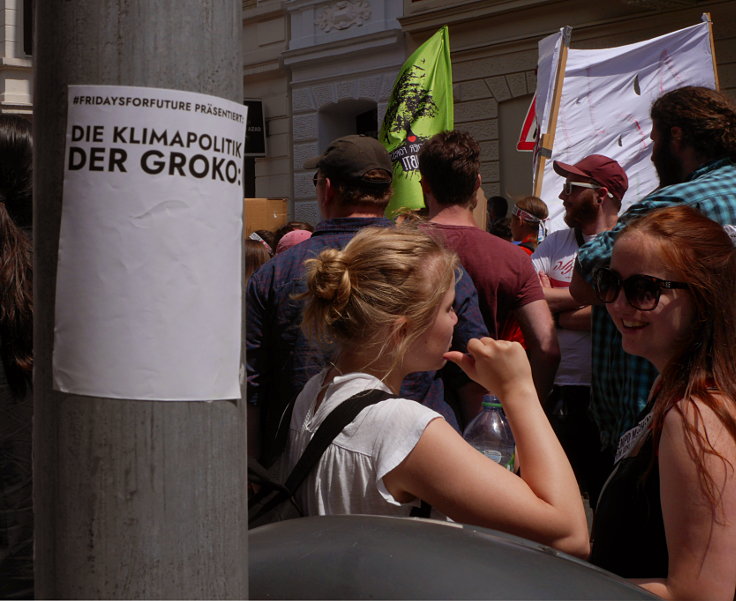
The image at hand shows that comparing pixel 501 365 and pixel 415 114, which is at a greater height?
pixel 415 114

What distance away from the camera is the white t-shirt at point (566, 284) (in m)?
3.96

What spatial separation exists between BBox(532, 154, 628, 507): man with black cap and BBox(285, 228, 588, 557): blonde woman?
1.72m

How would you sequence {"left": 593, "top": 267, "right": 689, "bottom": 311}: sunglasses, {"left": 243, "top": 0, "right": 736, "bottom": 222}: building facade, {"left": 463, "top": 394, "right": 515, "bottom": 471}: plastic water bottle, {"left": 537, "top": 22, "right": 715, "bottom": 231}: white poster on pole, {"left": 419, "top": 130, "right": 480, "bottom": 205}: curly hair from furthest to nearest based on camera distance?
{"left": 243, "top": 0, "right": 736, "bottom": 222}: building facade, {"left": 537, "top": 22, "right": 715, "bottom": 231}: white poster on pole, {"left": 419, "top": 130, "right": 480, "bottom": 205}: curly hair, {"left": 463, "top": 394, "right": 515, "bottom": 471}: plastic water bottle, {"left": 593, "top": 267, "right": 689, "bottom": 311}: sunglasses

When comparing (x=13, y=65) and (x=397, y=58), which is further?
(x=13, y=65)

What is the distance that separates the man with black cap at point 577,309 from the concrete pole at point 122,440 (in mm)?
2798

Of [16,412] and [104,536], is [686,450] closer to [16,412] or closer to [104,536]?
[104,536]

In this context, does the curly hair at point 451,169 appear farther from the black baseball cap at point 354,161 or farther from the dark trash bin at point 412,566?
the dark trash bin at point 412,566

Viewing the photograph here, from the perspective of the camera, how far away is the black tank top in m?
1.76

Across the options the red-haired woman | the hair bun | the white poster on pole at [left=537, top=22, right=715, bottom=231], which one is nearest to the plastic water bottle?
the red-haired woman

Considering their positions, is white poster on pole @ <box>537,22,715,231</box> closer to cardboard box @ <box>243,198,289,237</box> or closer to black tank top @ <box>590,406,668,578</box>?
black tank top @ <box>590,406,668,578</box>

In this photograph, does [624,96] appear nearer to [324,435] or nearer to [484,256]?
[484,256]

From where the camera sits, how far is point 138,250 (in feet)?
2.96

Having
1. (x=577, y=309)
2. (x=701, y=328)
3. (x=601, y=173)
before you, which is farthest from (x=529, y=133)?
(x=701, y=328)

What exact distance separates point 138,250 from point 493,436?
1.67 metres
